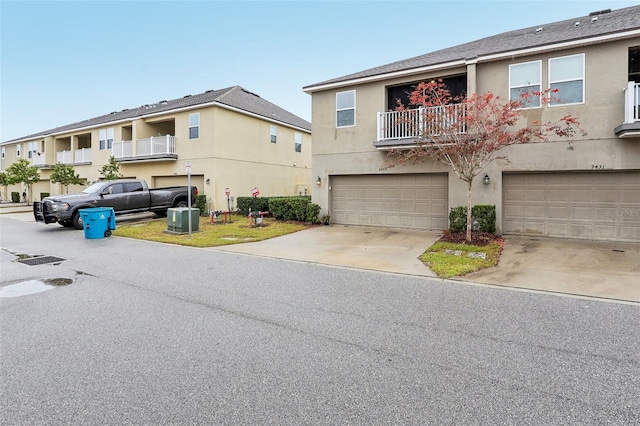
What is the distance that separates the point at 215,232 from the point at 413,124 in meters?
8.33

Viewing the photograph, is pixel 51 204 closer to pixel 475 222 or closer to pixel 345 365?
pixel 345 365

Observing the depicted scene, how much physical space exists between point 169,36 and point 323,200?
14.9 metres

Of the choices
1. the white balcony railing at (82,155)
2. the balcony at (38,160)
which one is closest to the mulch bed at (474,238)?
the white balcony railing at (82,155)

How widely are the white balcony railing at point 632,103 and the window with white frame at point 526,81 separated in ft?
6.99

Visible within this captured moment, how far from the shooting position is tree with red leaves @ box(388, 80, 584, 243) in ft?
29.8

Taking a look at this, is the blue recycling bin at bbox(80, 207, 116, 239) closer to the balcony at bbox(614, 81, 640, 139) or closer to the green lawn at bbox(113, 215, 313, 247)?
the green lawn at bbox(113, 215, 313, 247)

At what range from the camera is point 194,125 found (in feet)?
61.4

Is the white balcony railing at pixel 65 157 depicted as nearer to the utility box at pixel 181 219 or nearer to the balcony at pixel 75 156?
the balcony at pixel 75 156

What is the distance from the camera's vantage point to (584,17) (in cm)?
1334

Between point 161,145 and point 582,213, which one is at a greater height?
point 161,145

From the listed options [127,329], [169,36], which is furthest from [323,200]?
[169,36]

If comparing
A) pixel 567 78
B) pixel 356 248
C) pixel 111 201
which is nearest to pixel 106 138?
pixel 111 201

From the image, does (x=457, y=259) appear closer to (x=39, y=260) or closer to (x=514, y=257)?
(x=514, y=257)

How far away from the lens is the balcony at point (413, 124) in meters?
10.1
